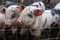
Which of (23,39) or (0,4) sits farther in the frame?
(0,4)

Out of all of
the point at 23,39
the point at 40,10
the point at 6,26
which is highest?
A: the point at 40,10

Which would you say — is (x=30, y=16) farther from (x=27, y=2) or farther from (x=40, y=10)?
(x=27, y=2)

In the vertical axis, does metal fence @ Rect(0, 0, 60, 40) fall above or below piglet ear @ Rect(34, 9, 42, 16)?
below

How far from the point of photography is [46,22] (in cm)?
135

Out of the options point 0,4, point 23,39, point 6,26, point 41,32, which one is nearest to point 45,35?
point 41,32

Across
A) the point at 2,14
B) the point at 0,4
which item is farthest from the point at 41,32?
the point at 0,4

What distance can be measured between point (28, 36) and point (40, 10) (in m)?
0.21

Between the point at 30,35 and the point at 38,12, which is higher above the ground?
the point at 38,12

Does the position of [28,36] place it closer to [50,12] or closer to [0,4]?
[50,12]

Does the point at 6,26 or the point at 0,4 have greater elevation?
the point at 0,4

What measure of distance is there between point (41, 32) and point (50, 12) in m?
0.16

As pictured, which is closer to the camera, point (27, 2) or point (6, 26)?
point (6, 26)

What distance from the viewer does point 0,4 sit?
5.03 feet

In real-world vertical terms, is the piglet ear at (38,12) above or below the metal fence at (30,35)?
above
